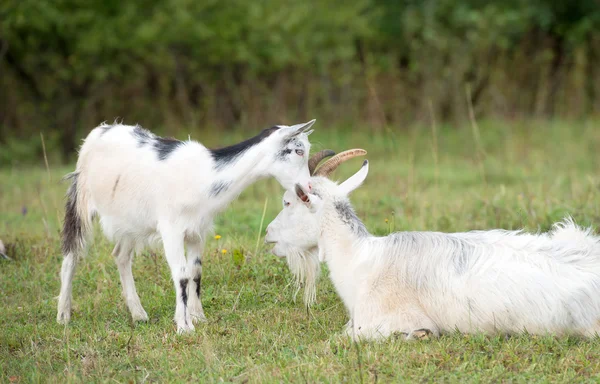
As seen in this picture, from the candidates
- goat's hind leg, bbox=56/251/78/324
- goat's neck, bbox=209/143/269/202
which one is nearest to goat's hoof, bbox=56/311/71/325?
goat's hind leg, bbox=56/251/78/324

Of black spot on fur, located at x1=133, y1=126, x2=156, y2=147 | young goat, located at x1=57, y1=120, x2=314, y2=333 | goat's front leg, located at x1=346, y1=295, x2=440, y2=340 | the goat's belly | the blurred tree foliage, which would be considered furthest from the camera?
the blurred tree foliage

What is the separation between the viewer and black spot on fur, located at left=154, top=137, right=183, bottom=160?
17.9 ft

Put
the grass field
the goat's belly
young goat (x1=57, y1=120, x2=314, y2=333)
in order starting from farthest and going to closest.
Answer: young goat (x1=57, y1=120, x2=314, y2=333) → the goat's belly → the grass field

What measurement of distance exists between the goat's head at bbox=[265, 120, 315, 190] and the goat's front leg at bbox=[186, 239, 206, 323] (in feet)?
2.51

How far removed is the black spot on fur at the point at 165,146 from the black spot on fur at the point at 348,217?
1194mm

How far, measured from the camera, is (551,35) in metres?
17.2

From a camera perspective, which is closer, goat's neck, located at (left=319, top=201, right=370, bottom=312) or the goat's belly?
the goat's belly

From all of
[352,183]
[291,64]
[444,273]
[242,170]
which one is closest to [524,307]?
[444,273]

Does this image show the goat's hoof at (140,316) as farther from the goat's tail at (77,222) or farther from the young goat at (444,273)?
the young goat at (444,273)

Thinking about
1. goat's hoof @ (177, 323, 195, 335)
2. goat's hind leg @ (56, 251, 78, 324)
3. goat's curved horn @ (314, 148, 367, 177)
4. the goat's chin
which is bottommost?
goat's hoof @ (177, 323, 195, 335)

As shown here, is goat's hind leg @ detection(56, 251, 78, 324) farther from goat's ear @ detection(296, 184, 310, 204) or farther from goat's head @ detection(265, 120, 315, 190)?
goat's ear @ detection(296, 184, 310, 204)

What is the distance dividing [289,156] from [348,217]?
1.80 feet

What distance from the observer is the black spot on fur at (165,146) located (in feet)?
17.9

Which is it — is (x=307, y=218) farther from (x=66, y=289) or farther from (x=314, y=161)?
(x=66, y=289)
